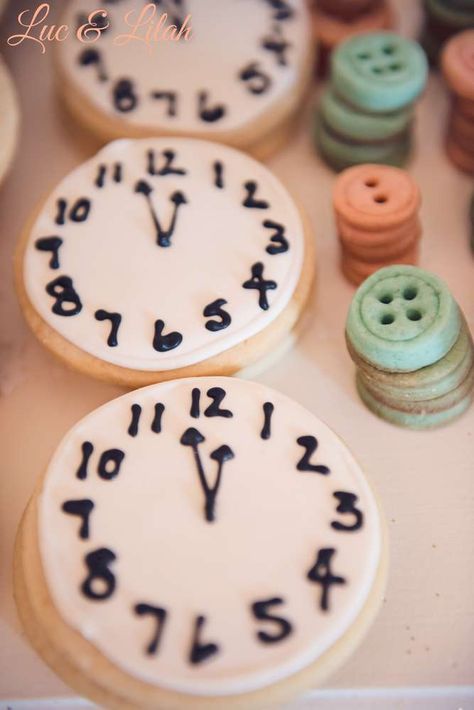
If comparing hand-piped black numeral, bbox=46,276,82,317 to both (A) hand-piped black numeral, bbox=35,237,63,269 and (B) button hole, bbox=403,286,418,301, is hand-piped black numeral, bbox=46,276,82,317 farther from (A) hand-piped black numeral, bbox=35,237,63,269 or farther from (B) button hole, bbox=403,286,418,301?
(B) button hole, bbox=403,286,418,301

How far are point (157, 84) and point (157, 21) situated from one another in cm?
17

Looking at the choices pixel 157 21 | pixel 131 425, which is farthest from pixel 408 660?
pixel 157 21

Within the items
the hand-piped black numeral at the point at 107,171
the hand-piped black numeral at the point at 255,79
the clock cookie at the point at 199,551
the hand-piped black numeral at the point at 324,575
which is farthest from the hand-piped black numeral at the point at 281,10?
the hand-piped black numeral at the point at 324,575

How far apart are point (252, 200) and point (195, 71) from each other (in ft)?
1.15

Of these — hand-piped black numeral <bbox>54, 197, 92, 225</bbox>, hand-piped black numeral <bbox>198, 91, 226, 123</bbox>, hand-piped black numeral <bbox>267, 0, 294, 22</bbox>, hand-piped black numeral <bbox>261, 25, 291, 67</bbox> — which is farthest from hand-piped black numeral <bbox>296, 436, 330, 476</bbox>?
hand-piped black numeral <bbox>267, 0, 294, 22</bbox>

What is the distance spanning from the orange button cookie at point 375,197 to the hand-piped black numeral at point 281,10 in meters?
0.46

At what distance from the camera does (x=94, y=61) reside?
1.64m

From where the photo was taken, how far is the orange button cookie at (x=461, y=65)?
1.47 meters

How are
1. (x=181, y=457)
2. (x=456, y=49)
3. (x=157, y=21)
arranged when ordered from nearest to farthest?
(x=181, y=457)
(x=456, y=49)
(x=157, y=21)

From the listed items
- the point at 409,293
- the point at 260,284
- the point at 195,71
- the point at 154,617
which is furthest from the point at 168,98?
the point at 154,617

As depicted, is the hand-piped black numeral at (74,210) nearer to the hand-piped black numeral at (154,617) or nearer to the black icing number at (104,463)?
the black icing number at (104,463)

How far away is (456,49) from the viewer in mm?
1526

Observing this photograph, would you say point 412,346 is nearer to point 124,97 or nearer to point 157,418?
point 157,418

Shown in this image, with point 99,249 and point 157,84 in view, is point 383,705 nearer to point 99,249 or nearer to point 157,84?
point 99,249
